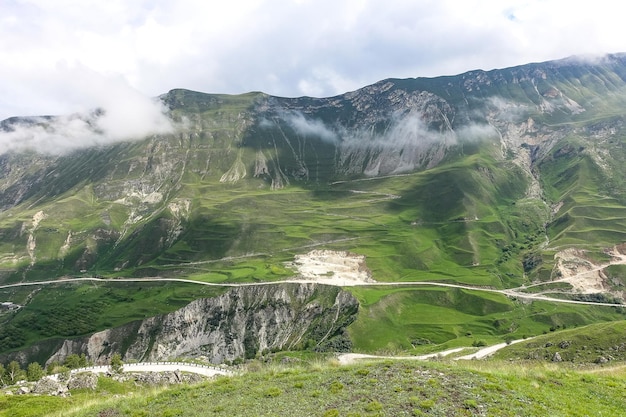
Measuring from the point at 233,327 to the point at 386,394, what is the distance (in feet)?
539

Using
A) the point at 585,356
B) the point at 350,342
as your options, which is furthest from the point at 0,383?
the point at 585,356

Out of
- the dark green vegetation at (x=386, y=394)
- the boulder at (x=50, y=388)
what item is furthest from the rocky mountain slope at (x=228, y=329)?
the dark green vegetation at (x=386, y=394)

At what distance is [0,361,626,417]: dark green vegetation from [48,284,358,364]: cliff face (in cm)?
13105

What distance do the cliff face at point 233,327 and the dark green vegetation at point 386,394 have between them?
131m

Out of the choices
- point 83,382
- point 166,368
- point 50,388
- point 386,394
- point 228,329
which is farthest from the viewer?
point 228,329

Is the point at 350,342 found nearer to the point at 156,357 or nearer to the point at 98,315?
the point at 156,357

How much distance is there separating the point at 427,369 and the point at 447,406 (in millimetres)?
6212

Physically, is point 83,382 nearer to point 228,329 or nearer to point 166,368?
point 166,368

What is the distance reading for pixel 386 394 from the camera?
1056 inches

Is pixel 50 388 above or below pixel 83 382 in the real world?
above

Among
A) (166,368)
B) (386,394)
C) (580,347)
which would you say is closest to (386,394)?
(386,394)

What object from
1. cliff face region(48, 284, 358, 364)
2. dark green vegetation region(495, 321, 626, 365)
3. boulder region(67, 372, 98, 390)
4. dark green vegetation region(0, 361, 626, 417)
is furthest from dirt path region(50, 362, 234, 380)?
cliff face region(48, 284, 358, 364)

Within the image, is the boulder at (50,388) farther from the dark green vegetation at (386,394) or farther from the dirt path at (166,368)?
the dark green vegetation at (386,394)

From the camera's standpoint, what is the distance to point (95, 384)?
6481 centimetres
